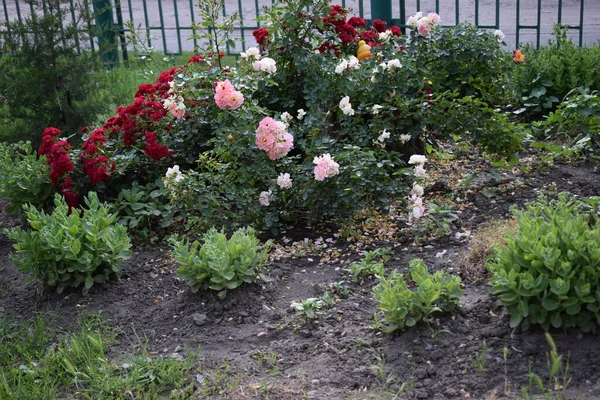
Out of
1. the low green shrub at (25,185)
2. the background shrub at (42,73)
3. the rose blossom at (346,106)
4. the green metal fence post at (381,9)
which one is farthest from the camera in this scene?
the green metal fence post at (381,9)

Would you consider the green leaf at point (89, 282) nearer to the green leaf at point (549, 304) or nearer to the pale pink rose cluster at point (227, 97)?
the pale pink rose cluster at point (227, 97)

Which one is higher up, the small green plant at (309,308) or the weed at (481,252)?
the weed at (481,252)

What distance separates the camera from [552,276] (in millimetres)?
3061

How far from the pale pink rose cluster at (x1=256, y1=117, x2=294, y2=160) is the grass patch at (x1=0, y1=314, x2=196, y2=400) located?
1313mm

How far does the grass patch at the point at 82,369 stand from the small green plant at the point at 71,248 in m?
0.34

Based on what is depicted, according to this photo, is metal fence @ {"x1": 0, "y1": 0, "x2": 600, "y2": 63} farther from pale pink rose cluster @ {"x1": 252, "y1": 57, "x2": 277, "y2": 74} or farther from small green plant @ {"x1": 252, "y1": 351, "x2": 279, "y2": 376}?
small green plant @ {"x1": 252, "y1": 351, "x2": 279, "y2": 376}

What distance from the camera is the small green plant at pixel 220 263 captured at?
3816mm

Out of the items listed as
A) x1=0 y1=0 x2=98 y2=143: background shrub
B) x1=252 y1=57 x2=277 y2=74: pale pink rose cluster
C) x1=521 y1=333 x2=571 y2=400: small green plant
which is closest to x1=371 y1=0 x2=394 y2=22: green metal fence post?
x1=0 y1=0 x2=98 y2=143: background shrub

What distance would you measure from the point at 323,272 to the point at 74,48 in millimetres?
3216

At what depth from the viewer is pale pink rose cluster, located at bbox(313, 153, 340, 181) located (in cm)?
425


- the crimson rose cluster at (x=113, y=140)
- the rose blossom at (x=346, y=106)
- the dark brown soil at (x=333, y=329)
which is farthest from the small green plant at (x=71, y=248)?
the rose blossom at (x=346, y=106)

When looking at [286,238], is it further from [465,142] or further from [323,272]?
[465,142]

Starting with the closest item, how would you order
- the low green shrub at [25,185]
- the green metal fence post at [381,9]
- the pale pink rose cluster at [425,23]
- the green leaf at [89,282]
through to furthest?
the green leaf at [89,282] → the low green shrub at [25,185] → the pale pink rose cluster at [425,23] → the green metal fence post at [381,9]

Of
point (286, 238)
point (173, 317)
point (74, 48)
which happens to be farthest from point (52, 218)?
point (74, 48)
